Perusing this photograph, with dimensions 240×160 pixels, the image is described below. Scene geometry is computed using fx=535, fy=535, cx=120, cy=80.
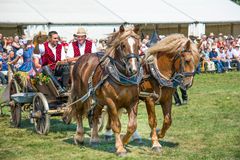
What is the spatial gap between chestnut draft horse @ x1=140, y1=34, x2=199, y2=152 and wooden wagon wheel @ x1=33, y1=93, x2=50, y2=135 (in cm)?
202

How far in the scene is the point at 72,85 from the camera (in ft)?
29.6

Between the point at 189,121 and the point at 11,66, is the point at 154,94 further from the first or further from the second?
the point at 11,66

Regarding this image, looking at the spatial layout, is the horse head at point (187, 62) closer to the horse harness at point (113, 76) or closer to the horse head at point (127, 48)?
the horse harness at point (113, 76)

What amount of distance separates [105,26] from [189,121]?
14397 mm

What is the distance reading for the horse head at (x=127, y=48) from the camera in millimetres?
7098

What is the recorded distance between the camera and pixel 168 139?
29.2 ft

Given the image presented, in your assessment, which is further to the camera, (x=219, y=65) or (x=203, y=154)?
(x=219, y=65)

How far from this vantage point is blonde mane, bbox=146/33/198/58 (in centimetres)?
791

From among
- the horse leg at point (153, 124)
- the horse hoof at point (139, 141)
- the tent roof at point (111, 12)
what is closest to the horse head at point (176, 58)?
the horse leg at point (153, 124)

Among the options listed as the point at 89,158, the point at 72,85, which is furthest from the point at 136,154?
the point at 72,85

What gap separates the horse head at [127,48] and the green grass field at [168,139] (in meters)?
1.31

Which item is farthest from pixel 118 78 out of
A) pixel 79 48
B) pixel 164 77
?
pixel 79 48

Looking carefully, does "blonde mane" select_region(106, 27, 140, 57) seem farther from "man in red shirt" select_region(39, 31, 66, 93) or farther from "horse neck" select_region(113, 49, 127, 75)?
"man in red shirt" select_region(39, 31, 66, 93)

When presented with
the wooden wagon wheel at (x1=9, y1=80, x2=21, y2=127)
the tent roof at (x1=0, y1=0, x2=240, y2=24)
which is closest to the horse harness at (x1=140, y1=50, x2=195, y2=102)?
the wooden wagon wheel at (x1=9, y1=80, x2=21, y2=127)
